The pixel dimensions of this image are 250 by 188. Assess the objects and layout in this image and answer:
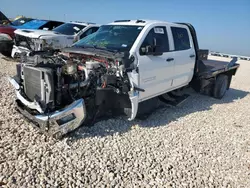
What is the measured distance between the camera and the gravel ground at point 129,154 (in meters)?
2.89

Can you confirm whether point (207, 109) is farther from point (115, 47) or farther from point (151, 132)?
point (115, 47)

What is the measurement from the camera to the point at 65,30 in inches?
376

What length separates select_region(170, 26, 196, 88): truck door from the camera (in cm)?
544

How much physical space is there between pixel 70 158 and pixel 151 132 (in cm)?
170

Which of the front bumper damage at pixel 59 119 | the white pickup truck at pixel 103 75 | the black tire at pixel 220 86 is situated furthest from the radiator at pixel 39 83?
the black tire at pixel 220 86

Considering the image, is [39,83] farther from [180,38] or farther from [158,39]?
[180,38]

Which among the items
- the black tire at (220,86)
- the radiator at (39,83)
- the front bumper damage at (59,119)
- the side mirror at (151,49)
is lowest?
the black tire at (220,86)

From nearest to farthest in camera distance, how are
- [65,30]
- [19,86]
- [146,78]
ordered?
[19,86]
[146,78]
[65,30]

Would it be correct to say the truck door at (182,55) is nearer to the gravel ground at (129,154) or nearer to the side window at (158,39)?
the side window at (158,39)

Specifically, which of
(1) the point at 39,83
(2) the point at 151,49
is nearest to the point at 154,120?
(2) the point at 151,49

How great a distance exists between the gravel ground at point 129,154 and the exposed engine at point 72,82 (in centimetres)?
54

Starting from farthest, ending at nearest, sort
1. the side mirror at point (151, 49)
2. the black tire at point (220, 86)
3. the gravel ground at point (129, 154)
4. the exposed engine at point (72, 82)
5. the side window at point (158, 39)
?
the black tire at point (220, 86) → the side window at point (158, 39) → the side mirror at point (151, 49) → the exposed engine at point (72, 82) → the gravel ground at point (129, 154)

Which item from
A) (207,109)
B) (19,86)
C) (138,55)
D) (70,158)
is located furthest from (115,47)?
(207,109)

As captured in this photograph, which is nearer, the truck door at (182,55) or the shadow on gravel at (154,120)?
the shadow on gravel at (154,120)
